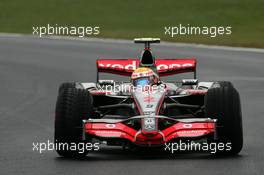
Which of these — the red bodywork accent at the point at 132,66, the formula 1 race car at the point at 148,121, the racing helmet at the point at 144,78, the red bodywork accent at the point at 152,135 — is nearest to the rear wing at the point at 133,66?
the red bodywork accent at the point at 132,66

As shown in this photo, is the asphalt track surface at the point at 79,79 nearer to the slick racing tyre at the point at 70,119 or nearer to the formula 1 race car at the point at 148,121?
the slick racing tyre at the point at 70,119

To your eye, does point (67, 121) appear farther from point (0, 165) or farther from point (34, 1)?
point (34, 1)

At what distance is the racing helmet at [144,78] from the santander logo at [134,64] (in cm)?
184

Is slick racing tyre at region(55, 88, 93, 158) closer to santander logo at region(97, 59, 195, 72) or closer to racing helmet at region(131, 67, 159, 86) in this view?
racing helmet at region(131, 67, 159, 86)

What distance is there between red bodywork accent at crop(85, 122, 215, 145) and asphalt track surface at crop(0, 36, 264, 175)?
0.26 m

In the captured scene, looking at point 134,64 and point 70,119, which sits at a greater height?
point 134,64

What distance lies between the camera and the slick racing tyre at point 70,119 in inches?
530

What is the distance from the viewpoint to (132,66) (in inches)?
666

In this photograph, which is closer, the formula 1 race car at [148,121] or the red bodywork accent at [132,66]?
the formula 1 race car at [148,121]

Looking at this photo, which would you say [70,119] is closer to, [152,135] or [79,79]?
[152,135]

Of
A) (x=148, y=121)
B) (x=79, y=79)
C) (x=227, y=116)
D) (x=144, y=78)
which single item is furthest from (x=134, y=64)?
(x=79, y=79)

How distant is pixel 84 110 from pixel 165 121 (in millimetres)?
1070

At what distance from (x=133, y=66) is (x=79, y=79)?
12.8m

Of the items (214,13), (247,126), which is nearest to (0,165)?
(247,126)
